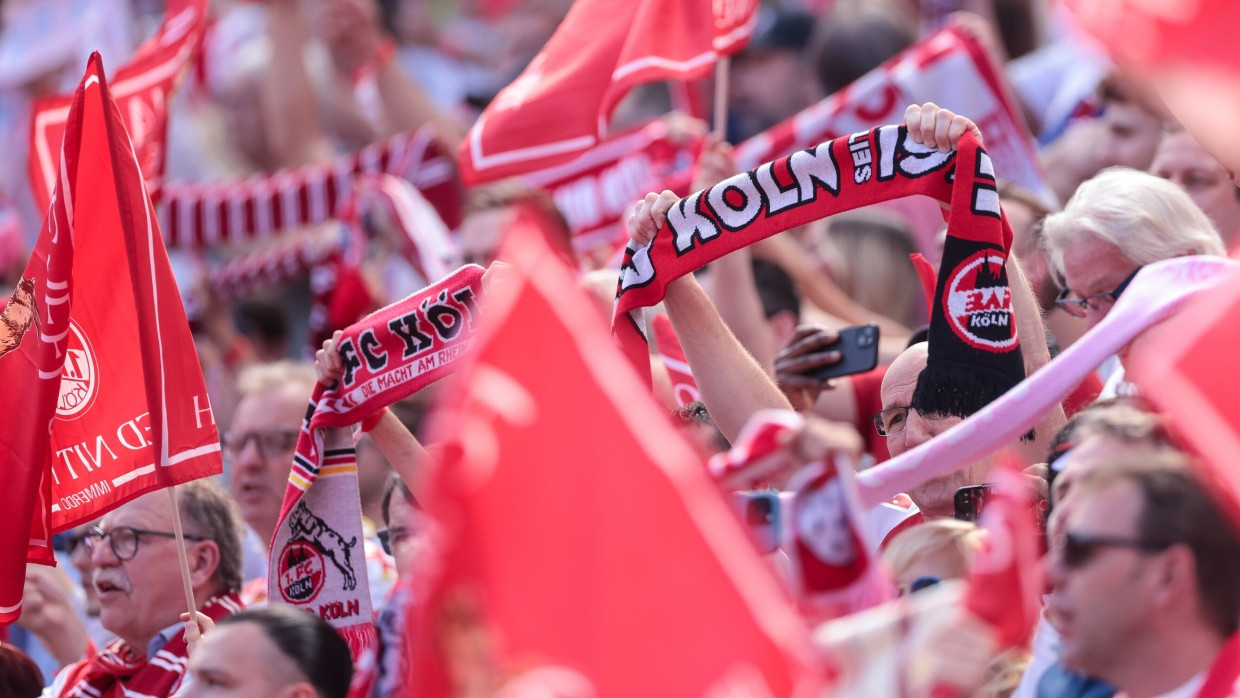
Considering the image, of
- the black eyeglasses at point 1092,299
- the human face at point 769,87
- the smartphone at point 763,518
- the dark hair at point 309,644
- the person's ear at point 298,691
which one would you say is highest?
the human face at point 769,87

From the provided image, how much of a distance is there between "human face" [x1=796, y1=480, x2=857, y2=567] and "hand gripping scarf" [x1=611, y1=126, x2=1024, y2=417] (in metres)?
1.12

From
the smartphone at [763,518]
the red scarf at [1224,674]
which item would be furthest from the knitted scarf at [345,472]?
the red scarf at [1224,674]

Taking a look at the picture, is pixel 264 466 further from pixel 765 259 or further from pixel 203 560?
pixel 765 259

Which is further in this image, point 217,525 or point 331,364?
point 217,525

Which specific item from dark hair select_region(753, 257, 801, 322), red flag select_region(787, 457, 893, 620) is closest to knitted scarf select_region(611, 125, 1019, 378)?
red flag select_region(787, 457, 893, 620)

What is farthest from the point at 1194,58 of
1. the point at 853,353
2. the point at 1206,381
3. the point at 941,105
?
the point at 941,105

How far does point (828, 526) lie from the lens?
7.52 ft

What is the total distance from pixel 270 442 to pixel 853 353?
5.99ft

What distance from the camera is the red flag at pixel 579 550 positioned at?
217 centimetres

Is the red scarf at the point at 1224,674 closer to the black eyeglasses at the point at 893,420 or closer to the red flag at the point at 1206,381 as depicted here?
the red flag at the point at 1206,381

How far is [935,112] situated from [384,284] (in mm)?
3757

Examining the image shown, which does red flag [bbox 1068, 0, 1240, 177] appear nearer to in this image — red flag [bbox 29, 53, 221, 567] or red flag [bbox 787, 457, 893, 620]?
red flag [bbox 787, 457, 893, 620]

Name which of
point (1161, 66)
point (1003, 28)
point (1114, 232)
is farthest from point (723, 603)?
point (1003, 28)

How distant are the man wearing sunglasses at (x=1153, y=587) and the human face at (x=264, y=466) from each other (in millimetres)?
3042
